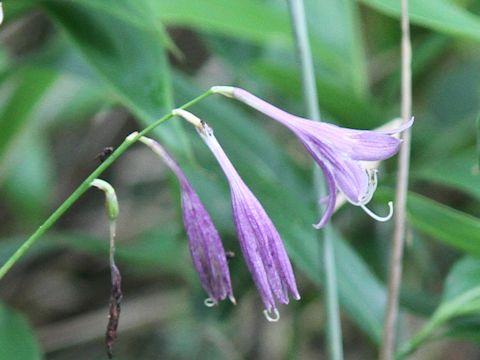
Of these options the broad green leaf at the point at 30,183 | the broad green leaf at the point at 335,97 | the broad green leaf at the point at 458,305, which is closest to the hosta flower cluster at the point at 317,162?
the broad green leaf at the point at 458,305

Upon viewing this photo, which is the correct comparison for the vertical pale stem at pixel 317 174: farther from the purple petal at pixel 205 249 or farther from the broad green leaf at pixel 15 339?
the broad green leaf at pixel 15 339

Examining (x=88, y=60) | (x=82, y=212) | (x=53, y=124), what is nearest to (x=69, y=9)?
(x=88, y=60)

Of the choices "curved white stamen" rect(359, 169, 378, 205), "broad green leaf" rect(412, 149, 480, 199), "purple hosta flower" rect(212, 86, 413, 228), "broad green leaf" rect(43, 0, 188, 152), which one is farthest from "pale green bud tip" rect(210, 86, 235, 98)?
"broad green leaf" rect(412, 149, 480, 199)

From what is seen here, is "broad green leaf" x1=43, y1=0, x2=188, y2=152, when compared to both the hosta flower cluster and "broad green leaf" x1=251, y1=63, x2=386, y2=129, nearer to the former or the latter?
the hosta flower cluster

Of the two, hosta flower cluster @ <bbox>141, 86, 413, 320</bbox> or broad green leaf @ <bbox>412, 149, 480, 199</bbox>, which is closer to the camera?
hosta flower cluster @ <bbox>141, 86, 413, 320</bbox>

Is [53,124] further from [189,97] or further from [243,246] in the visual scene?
[243,246]

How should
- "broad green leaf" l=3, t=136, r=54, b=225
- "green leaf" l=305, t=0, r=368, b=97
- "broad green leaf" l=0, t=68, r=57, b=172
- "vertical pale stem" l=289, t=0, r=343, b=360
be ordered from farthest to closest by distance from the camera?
"broad green leaf" l=3, t=136, r=54, b=225 → "green leaf" l=305, t=0, r=368, b=97 → "broad green leaf" l=0, t=68, r=57, b=172 → "vertical pale stem" l=289, t=0, r=343, b=360
